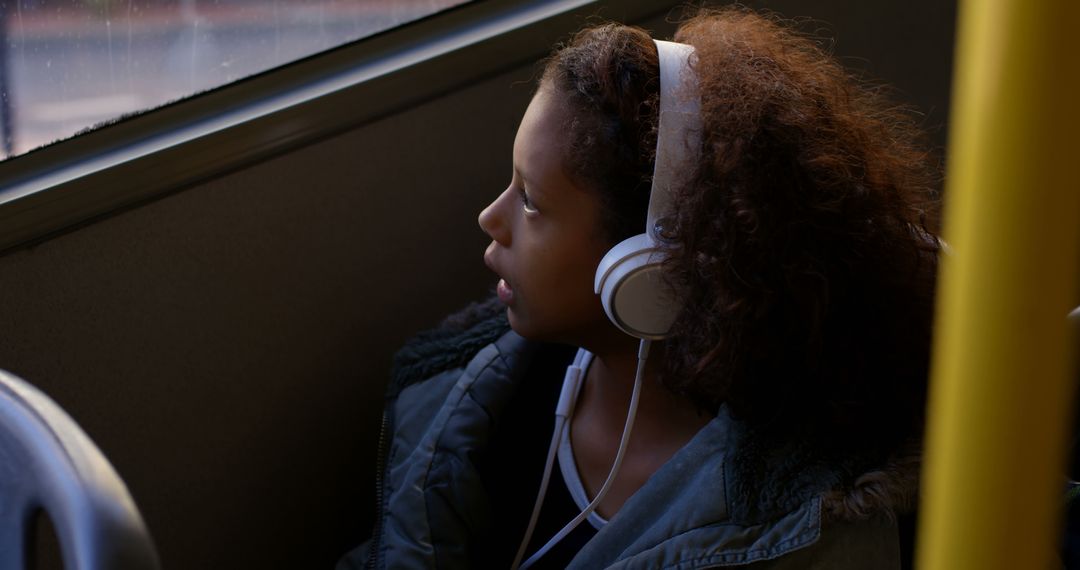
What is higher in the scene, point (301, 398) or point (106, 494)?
point (106, 494)

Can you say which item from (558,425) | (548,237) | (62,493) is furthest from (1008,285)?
(558,425)

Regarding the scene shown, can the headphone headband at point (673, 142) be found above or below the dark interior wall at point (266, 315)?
above

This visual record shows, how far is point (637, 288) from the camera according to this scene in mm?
1008

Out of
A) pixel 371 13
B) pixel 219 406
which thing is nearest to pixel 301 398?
pixel 219 406

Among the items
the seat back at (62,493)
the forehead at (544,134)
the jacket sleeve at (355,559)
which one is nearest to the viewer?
the seat back at (62,493)

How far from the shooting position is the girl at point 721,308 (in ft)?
3.15

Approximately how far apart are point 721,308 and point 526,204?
0.29 metres

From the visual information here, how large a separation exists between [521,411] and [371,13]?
69 cm

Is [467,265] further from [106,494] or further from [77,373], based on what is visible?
[106,494]

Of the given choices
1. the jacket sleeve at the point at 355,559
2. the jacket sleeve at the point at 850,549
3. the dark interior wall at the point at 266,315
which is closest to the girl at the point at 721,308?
the jacket sleeve at the point at 850,549

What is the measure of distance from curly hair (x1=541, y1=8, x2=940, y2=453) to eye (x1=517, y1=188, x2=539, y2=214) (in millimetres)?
166

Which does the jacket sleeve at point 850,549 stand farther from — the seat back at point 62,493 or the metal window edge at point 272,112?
the metal window edge at point 272,112

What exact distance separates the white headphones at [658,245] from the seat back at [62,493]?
1.90ft

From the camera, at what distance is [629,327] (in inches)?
40.3
